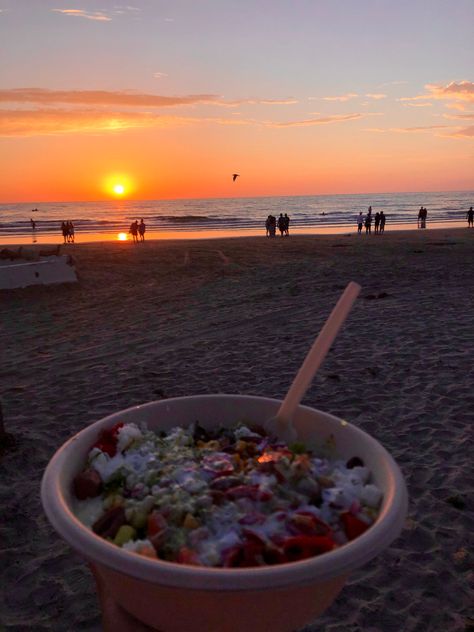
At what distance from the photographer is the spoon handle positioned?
1.82 meters

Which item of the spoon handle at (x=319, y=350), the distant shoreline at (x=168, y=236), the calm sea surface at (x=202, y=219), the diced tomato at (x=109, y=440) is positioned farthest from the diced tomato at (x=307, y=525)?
the calm sea surface at (x=202, y=219)

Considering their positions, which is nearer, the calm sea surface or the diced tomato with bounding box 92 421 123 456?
the diced tomato with bounding box 92 421 123 456

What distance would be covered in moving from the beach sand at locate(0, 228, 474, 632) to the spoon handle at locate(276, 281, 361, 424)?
6.27 feet

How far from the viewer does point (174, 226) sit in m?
53.0

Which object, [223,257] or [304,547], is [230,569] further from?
[223,257]

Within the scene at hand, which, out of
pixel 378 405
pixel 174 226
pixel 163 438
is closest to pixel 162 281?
pixel 378 405

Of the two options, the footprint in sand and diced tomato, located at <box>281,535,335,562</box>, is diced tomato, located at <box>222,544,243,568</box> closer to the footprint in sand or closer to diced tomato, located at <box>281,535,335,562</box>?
diced tomato, located at <box>281,535,335,562</box>

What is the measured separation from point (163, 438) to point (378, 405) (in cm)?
460

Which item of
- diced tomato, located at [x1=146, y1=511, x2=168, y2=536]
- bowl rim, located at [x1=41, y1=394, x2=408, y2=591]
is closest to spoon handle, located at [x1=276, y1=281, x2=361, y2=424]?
bowl rim, located at [x1=41, y1=394, x2=408, y2=591]

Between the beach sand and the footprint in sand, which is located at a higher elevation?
the beach sand

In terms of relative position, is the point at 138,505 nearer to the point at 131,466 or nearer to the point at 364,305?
the point at 131,466

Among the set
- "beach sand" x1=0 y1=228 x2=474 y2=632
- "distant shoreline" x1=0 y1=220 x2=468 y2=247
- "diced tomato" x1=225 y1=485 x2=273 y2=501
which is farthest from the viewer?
"distant shoreline" x1=0 y1=220 x2=468 y2=247

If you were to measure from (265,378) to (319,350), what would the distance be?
535 cm

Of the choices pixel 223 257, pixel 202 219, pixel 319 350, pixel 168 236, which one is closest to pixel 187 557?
pixel 319 350
